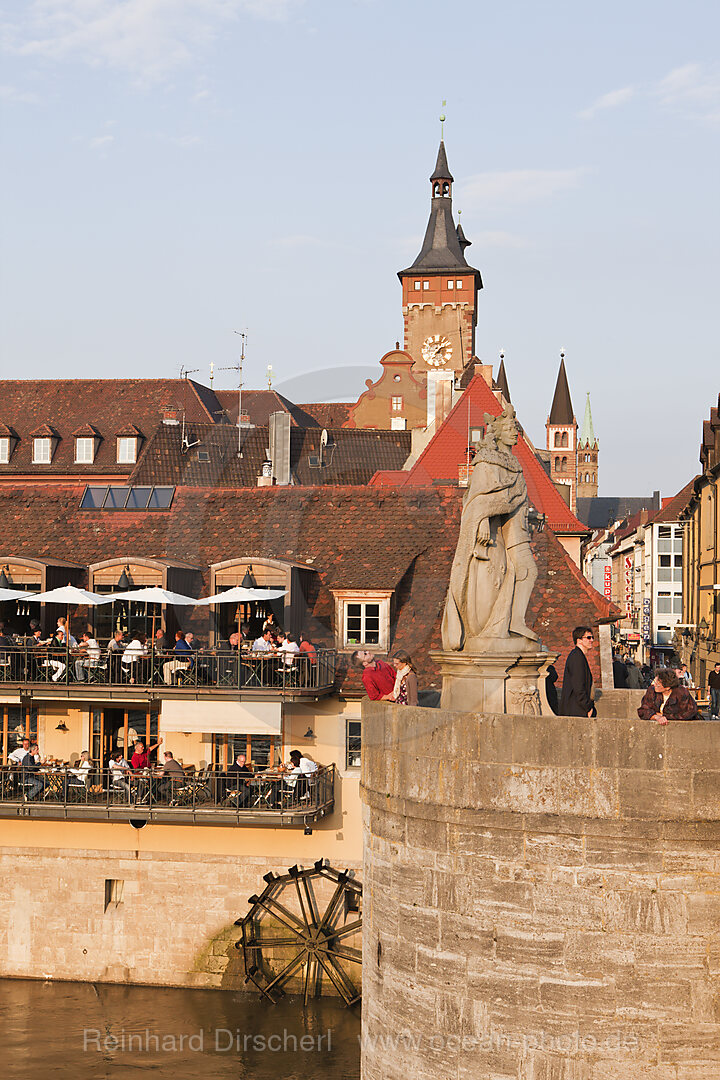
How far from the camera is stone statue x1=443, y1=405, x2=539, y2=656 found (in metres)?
14.3

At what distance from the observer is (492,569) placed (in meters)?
14.3

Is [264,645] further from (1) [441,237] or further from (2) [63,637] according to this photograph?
(1) [441,237]

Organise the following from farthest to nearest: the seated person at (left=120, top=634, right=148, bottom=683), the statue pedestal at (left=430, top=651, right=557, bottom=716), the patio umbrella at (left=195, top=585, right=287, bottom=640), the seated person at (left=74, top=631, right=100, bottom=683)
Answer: the patio umbrella at (left=195, top=585, right=287, bottom=640) → the seated person at (left=74, top=631, right=100, bottom=683) → the seated person at (left=120, top=634, right=148, bottom=683) → the statue pedestal at (left=430, top=651, right=557, bottom=716)

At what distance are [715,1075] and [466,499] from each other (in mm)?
6721

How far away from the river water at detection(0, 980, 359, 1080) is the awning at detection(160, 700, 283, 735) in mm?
5361

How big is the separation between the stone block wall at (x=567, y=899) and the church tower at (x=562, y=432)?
146160 millimetres

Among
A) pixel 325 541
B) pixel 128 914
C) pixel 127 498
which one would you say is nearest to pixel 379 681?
pixel 128 914

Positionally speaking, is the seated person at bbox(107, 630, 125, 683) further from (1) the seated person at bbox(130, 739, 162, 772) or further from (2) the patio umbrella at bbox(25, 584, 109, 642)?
(1) the seated person at bbox(130, 739, 162, 772)

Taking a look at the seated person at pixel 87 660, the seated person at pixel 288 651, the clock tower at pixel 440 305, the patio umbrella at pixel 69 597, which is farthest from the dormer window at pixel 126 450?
the seated person at pixel 288 651

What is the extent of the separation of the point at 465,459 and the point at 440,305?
56.3 m

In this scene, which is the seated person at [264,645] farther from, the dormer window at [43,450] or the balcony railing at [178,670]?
the dormer window at [43,450]

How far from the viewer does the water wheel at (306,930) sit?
79.9 ft

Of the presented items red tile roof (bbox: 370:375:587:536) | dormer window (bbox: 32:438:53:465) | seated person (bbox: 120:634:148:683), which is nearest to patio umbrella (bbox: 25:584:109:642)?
seated person (bbox: 120:634:148:683)

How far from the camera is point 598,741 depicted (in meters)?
12.2
